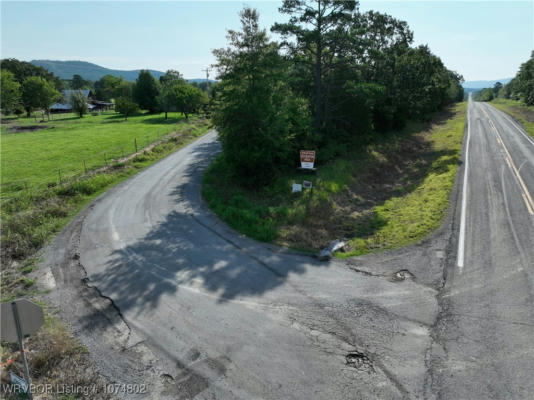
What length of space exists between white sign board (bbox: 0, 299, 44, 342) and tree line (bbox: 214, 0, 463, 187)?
14.2m

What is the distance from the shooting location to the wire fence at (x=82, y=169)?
19984 millimetres

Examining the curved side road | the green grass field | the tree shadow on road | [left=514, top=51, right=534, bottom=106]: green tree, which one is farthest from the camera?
[left=514, top=51, right=534, bottom=106]: green tree

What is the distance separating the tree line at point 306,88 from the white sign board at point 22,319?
14230 millimetres

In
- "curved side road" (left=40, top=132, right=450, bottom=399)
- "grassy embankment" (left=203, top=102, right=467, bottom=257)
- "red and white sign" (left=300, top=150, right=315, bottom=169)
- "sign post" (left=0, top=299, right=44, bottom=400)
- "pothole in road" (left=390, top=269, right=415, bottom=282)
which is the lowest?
"curved side road" (left=40, top=132, right=450, bottom=399)

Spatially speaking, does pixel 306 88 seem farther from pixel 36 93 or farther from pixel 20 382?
pixel 36 93

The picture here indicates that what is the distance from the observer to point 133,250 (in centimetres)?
1248

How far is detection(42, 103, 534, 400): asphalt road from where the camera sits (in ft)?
20.6

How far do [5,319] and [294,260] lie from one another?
318 inches

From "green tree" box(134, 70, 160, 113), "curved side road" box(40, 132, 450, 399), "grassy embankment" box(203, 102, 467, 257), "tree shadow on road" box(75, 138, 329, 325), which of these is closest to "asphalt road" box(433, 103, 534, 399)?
"curved side road" box(40, 132, 450, 399)

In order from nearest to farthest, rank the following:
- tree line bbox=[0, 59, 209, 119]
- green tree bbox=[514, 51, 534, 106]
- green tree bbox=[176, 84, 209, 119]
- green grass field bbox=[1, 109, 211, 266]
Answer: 1. green grass field bbox=[1, 109, 211, 266]
2. green tree bbox=[514, 51, 534, 106]
3. green tree bbox=[176, 84, 209, 119]
4. tree line bbox=[0, 59, 209, 119]

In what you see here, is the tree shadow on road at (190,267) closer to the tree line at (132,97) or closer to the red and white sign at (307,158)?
the red and white sign at (307,158)

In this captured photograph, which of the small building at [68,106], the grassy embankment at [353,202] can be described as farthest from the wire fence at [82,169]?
the small building at [68,106]

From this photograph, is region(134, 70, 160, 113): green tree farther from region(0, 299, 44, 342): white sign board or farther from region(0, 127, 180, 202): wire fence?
region(0, 299, 44, 342): white sign board

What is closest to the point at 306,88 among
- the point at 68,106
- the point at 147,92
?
the point at 147,92
